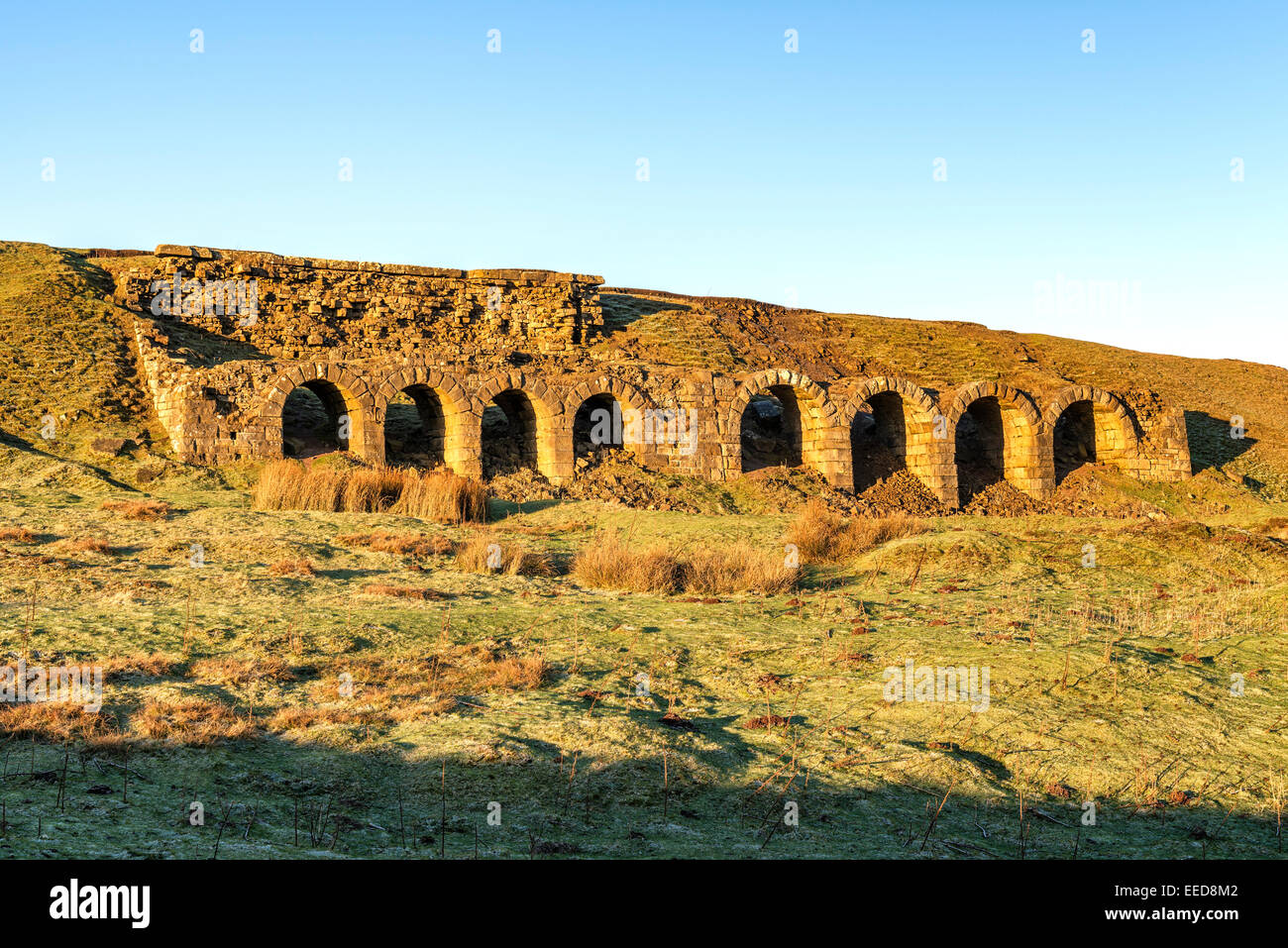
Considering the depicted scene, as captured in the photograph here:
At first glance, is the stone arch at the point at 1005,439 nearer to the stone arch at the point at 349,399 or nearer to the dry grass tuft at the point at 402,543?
the stone arch at the point at 349,399

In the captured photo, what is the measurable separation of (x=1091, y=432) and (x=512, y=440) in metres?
15.3

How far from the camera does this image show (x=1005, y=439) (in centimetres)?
2580

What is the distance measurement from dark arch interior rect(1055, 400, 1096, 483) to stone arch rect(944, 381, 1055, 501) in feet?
5.00

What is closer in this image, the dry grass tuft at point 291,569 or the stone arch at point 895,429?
the dry grass tuft at point 291,569

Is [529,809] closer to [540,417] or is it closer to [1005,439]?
[540,417]

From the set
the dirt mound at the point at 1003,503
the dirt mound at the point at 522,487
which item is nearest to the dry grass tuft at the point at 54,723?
the dirt mound at the point at 522,487

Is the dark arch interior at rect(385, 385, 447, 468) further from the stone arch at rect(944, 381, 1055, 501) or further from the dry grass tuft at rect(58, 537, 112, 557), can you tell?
the stone arch at rect(944, 381, 1055, 501)

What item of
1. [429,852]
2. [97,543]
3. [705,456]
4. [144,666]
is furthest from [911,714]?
[705,456]

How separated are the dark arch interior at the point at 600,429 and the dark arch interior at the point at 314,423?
16.1 ft

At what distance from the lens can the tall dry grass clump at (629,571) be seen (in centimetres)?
1192

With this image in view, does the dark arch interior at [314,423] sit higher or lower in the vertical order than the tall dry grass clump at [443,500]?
higher

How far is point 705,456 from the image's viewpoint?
2228 centimetres

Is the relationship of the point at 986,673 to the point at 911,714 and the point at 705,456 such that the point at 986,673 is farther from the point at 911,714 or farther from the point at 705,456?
the point at 705,456

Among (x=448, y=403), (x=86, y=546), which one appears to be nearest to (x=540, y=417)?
(x=448, y=403)
